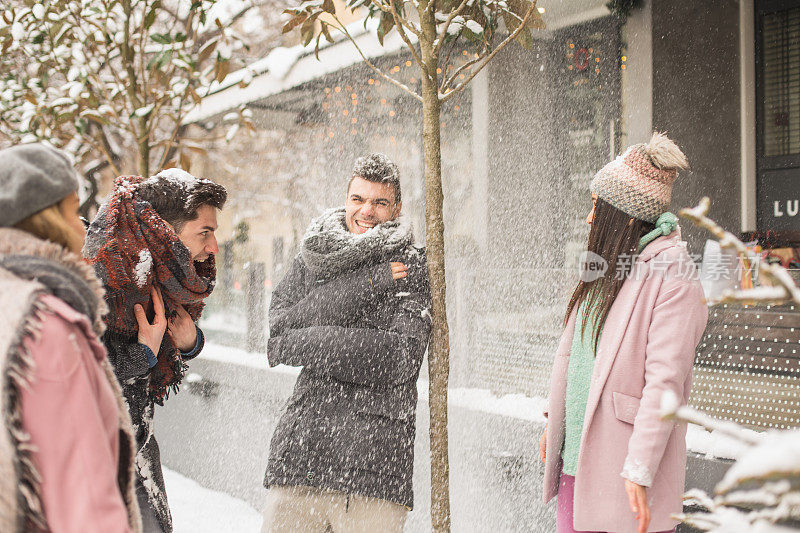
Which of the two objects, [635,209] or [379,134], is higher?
[379,134]

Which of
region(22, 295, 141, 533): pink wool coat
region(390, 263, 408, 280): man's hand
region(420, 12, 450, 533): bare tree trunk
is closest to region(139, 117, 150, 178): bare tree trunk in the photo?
region(420, 12, 450, 533): bare tree trunk

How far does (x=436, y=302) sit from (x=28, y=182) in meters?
1.67

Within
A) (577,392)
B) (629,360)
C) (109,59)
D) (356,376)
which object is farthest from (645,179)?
(109,59)

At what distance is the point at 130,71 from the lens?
5.16m

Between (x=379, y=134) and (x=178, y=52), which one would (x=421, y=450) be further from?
(x=379, y=134)

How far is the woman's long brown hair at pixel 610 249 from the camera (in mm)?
2393

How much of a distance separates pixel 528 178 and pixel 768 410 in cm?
376

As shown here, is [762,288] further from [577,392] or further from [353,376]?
[353,376]

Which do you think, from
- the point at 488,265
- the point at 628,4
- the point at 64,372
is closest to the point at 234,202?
the point at 488,265

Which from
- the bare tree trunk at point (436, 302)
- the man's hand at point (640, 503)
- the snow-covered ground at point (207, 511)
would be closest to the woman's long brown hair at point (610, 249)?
the man's hand at point (640, 503)

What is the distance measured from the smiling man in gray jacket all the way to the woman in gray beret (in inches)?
49.3

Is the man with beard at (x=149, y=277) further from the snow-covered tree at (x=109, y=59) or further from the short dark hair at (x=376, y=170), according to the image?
the snow-covered tree at (x=109, y=59)

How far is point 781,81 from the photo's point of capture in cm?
585

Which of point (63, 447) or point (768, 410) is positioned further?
point (768, 410)
